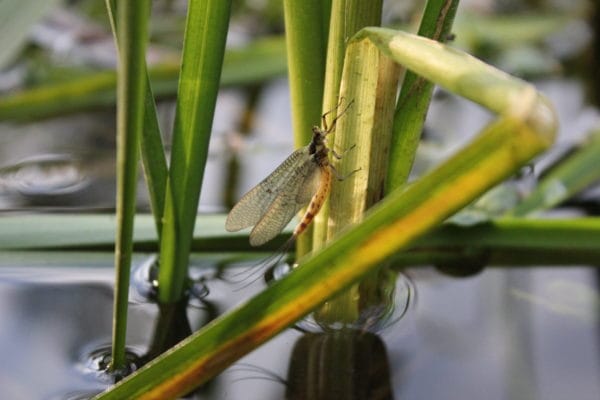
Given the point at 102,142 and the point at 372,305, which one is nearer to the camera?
the point at 372,305

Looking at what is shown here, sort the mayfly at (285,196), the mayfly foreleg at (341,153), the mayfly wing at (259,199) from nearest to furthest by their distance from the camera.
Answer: the mayfly foreleg at (341,153) → the mayfly at (285,196) → the mayfly wing at (259,199)

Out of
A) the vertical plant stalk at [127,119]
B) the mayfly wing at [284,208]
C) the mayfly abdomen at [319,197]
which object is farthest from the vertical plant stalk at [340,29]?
the vertical plant stalk at [127,119]

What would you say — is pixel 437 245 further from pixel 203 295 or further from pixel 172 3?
pixel 172 3

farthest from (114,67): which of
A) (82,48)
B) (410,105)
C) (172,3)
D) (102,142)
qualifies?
(410,105)

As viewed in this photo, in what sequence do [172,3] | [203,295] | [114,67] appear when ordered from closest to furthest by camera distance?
[203,295] < [114,67] < [172,3]

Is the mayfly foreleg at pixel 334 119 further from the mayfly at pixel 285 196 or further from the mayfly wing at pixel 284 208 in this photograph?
the mayfly wing at pixel 284 208

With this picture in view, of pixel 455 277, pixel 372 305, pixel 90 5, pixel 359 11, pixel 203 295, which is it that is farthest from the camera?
pixel 90 5

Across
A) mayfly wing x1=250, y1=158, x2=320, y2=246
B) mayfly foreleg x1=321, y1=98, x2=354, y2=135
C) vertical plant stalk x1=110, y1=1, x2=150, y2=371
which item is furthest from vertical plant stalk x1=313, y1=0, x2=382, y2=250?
vertical plant stalk x1=110, y1=1, x2=150, y2=371

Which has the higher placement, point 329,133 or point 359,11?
point 359,11
